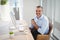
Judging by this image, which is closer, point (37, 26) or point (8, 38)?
point (8, 38)

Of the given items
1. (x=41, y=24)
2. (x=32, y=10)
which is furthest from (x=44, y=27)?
(x=32, y=10)

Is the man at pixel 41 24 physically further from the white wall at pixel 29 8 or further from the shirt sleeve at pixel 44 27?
the white wall at pixel 29 8

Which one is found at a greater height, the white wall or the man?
the white wall

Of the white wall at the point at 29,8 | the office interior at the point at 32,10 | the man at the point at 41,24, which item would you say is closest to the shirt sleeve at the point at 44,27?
the man at the point at 41,24

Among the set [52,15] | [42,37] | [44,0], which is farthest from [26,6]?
[42,37]

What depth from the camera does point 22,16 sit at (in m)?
6.18

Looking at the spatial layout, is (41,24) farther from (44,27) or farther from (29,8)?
(29,8)

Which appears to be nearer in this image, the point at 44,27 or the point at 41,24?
the point at 44,27

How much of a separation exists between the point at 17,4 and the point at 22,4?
0.35 meters

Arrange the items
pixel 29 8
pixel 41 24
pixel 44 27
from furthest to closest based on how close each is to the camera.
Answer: pixel 29 8
pixel 41 24
pixel 44 27

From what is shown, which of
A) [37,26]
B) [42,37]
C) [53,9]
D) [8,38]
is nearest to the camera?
[8,38]

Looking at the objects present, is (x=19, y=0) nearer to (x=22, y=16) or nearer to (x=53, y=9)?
(x=22, y=16)

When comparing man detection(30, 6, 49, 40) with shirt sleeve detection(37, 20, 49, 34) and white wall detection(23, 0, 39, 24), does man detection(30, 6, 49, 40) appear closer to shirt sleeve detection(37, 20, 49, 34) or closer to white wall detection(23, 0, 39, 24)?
shirt sleeve detection(37, 20, 49, 34)

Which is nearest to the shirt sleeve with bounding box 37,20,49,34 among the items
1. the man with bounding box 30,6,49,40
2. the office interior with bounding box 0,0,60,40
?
the man with bounding box 30,6,49,40
